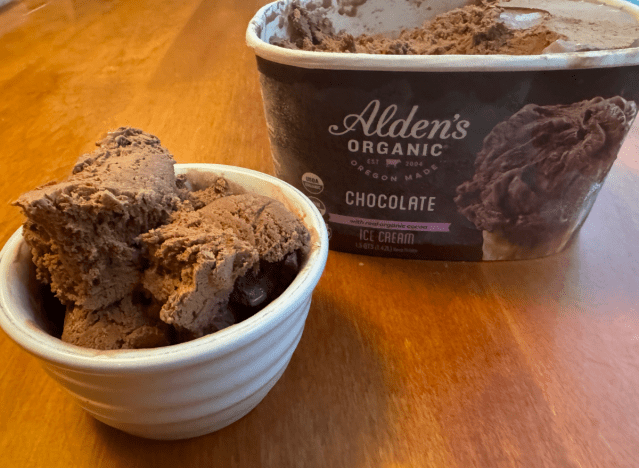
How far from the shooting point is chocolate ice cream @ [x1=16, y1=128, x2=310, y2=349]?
0.30m

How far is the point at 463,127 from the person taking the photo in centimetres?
45

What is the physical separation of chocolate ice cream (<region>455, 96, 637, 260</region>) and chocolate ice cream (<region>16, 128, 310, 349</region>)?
0.78ft

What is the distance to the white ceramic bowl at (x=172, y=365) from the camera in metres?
0.27

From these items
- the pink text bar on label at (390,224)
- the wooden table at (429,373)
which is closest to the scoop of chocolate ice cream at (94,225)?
the wooden table at (429,373)

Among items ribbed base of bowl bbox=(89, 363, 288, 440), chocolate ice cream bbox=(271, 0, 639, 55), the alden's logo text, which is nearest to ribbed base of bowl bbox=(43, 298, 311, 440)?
ribbed base of bowl bbox=(89, 363, 288, 440)

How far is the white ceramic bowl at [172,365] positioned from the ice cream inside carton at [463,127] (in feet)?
0.52

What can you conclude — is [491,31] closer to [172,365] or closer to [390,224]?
[390,224]

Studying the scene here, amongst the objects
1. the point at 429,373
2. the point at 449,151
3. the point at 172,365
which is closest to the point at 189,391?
the point at 172,365

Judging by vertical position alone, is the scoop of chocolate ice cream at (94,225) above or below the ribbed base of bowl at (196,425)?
above

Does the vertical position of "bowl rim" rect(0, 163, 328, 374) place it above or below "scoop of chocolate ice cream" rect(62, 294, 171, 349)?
above

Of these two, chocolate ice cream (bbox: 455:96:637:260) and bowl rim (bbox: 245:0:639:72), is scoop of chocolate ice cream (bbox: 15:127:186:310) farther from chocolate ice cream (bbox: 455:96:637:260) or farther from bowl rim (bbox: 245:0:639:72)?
chocolate ice cream (bbox: 455:96:637:260)

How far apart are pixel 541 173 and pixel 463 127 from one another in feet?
0.33

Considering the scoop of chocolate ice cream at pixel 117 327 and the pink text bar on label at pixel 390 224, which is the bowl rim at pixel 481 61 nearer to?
the pink text bar on label at pixel 390 224

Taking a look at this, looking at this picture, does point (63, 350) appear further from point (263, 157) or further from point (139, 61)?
point (139, 61)
